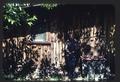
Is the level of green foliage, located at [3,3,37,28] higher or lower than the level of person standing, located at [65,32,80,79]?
higher

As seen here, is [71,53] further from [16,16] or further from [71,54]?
[16,16]

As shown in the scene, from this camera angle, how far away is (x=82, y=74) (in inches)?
341

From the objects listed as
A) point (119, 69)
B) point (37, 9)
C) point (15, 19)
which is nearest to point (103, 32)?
point (37, 9)

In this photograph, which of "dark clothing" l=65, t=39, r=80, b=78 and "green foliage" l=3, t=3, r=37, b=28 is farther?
"dark clothing" l=65, t=39, r=80, b=78

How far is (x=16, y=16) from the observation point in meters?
8.28

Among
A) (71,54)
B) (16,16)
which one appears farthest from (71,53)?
(16,16)

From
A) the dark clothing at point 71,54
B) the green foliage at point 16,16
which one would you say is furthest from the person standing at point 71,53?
the green foliage at point 16,16

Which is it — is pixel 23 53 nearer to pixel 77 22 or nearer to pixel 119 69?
pixel 77 22

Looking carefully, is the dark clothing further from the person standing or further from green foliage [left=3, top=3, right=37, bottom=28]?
green foliage [left=3, top=3, right=37, bottom=28]

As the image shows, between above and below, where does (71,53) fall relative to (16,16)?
below

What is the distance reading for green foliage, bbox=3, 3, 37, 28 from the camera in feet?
25.2

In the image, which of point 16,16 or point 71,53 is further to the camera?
point 71,53

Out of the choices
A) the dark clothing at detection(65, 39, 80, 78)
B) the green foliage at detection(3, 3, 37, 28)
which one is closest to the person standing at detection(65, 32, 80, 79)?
the dark clothing at detection(65, 39, 80, 78)

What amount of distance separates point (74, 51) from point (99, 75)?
1.37 m
